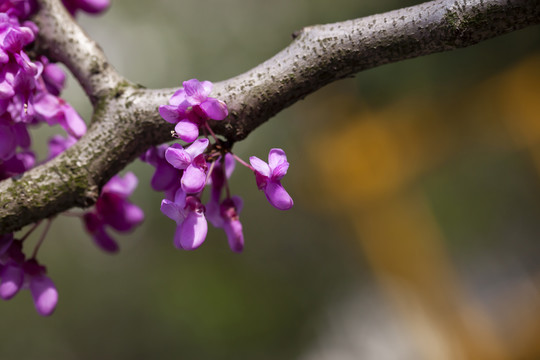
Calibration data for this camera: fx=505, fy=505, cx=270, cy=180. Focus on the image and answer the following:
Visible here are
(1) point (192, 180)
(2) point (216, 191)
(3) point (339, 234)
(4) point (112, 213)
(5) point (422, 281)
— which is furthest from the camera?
(3) point (339, 234)

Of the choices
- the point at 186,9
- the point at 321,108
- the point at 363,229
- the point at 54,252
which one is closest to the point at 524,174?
the point at 363,229

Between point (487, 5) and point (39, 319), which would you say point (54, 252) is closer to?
point (39, 319)

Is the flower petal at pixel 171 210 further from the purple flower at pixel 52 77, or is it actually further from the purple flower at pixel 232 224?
the purple flower at pixel 52 77

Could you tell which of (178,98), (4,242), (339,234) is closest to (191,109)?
(178,98)

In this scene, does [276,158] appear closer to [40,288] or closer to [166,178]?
[166,178]

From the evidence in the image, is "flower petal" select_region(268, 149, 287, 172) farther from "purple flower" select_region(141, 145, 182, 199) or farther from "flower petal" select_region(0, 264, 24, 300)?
"flower petal" select_region(0, 264, 24, 300)

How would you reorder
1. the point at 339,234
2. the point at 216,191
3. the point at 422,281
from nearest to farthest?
1. the point at 216,191
2. the point at 422,281
3. the point at 339,234

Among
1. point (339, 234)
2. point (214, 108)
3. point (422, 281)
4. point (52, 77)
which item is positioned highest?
point (52, 77)
